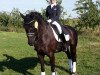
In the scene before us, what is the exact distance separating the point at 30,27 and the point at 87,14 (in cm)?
2304

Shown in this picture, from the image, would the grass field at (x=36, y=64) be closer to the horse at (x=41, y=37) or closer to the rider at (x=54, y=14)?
the horse at (x=41, y=37)

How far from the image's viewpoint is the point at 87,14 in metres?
30.6

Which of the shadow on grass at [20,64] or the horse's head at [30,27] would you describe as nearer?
the horse's head at [30,27]

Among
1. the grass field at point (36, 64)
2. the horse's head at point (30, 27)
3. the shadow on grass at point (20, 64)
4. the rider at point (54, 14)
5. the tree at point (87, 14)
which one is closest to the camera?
the horse's head at point (30, 27)

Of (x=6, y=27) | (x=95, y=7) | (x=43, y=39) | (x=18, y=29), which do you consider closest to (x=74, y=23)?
(x=95, y=7)

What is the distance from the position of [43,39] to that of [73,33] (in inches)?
83.3

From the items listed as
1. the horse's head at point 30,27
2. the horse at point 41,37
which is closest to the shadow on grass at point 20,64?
the horse at point 41,37

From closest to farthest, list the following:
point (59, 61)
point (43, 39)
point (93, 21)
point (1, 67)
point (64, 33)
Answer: point (43, 39) < point (64, 33) < point (1, 67) < point (59, 61) < point (93, 21)

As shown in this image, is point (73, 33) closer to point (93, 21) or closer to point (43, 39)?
point (43, 39)

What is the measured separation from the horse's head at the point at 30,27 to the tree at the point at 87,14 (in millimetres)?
22074

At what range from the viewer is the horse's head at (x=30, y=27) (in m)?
8.08

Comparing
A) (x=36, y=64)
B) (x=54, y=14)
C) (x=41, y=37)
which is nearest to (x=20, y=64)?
(x=36, y=64)

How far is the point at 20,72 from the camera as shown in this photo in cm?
1123

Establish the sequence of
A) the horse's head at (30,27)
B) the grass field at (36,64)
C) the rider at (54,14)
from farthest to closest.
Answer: the grass field at (36,64) → the rider at (54,14) → the horse's head at (30,27)
